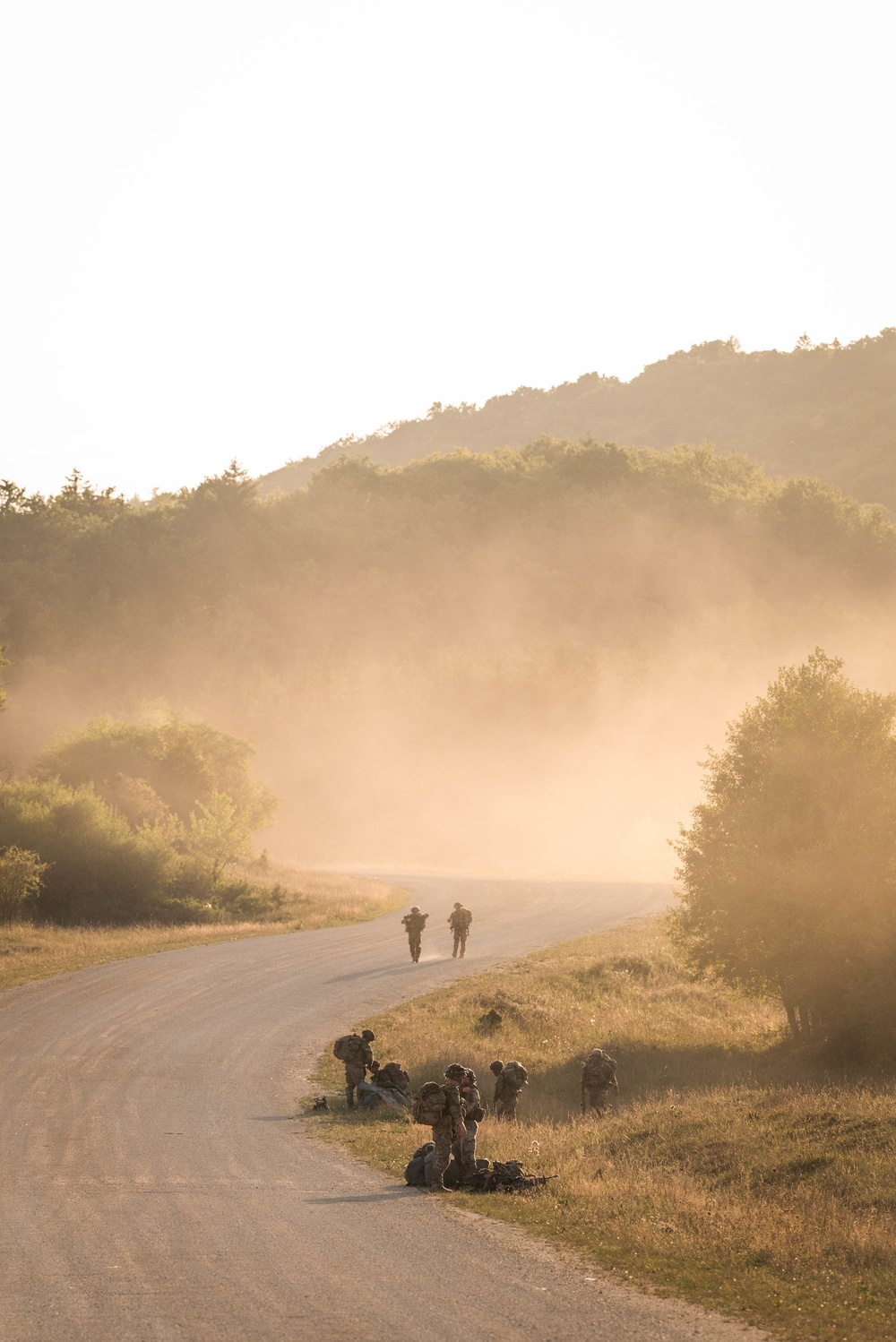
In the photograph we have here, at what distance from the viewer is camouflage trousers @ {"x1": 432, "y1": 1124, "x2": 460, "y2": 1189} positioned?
14.8m

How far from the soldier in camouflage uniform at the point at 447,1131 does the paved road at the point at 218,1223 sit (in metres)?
0.44

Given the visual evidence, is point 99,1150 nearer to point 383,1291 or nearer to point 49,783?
point 383,1291

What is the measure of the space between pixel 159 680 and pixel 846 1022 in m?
113

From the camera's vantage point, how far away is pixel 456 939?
135 ft

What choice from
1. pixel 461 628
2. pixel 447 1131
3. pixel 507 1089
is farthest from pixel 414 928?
pixel 461 628

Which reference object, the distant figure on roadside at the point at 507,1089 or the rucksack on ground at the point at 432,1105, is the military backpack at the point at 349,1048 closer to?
the distant figure on roadside at the point at 507,1089

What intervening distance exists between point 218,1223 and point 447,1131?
349 centimetres

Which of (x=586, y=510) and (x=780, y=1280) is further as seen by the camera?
(x=586, y=510)

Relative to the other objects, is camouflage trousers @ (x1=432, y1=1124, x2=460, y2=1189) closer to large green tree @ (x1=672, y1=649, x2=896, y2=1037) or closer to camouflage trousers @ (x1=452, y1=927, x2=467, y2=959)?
large green tree @ (x1=672, y1=649, x2=896, y2=1037)

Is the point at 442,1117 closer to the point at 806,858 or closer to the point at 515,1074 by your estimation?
the point at 515,1074

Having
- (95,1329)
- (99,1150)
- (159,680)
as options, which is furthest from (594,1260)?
(159,680)

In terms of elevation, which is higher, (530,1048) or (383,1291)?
(383,1291)

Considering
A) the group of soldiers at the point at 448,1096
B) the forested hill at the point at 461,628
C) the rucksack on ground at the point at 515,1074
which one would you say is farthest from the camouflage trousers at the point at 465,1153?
the forested hill at the point at 461,628

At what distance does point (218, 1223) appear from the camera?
490 inches
